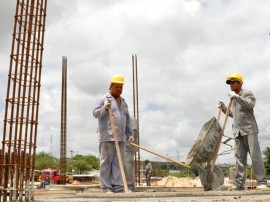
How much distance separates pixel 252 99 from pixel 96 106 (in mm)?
2649

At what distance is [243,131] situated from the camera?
8164mm

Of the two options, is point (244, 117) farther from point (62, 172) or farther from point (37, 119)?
point (62, 172)

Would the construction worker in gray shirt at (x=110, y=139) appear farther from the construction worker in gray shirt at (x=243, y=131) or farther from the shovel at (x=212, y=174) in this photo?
the construction worker in gray shirt at (x=243, y=131)

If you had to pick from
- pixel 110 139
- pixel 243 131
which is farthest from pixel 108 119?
pixel 243 131

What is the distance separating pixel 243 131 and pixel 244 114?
295 millimetres

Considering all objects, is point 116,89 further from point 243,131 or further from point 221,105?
point 243,131

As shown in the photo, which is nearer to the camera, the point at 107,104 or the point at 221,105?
the point at 107,104

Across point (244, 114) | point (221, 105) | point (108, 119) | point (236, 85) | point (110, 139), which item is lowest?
point (110, 139)

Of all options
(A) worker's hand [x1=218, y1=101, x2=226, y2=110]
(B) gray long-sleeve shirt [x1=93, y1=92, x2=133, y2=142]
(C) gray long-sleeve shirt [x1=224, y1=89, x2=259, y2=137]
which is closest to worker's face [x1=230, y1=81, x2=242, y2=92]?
(C) gray long-sleeve shirt [x1=224, y1=89, x2=259, y2=137]

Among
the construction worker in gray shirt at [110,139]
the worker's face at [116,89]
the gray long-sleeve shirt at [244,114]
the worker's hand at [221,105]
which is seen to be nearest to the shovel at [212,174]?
the worker's hand at [221,105]

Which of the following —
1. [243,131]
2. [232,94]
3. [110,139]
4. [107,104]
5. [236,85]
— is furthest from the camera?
[236,85]

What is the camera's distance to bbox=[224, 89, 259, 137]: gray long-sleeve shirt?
7.98m

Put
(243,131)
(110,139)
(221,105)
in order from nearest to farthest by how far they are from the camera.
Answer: (110,139), (243,131), (221,105)

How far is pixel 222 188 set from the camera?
27.8 ft
